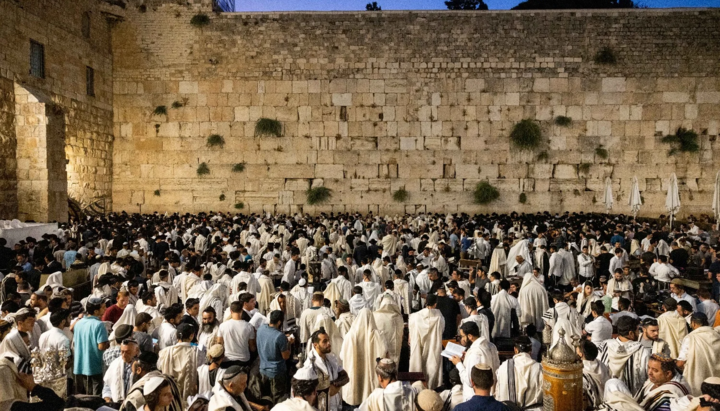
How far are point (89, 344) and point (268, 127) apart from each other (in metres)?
15.0

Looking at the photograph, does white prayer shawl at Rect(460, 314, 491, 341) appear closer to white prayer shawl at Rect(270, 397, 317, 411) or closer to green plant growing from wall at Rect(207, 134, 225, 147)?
white prayer shawl at Rect(270, 397, 317, 411)

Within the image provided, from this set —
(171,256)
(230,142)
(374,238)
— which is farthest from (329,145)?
(171,256)

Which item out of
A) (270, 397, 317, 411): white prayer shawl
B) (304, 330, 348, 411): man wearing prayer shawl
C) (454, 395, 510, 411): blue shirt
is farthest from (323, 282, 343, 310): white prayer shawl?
(454, 395, 510, 411): blue shirt

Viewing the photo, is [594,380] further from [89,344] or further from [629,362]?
[89,344]

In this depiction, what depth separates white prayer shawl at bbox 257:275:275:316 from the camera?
27.7 feet

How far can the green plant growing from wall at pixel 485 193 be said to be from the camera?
63.1ft

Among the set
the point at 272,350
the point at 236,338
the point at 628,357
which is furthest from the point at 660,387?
the point at 236,338

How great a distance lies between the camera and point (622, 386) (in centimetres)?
379

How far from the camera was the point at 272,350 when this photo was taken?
16.2 ft

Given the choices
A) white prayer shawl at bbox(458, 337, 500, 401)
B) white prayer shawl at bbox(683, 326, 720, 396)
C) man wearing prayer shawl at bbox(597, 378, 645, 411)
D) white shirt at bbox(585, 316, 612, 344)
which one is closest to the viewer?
man wearing prayer shawl at bbox(597, 378, 645, 411)

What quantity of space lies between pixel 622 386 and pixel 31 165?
55.6 feet

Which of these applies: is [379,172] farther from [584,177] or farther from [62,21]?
[62,21]

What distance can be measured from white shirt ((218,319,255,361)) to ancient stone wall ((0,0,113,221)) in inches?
512

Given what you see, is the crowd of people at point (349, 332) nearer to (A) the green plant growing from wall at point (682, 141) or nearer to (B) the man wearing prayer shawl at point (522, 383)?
(B) the man wearing prayer shawl at point (522, 383)
